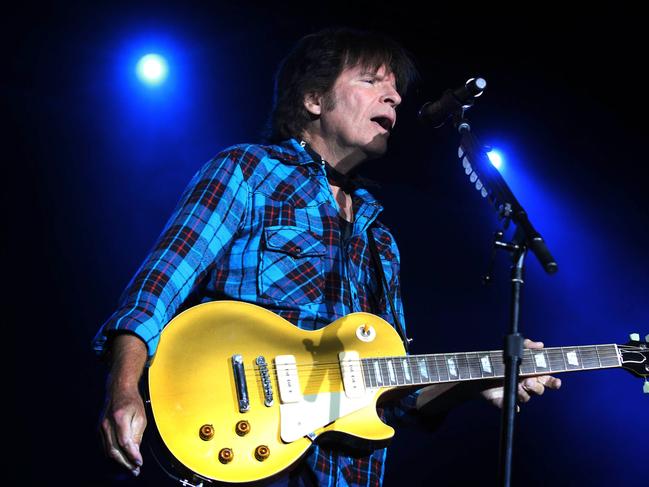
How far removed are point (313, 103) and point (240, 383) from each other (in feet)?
5.70

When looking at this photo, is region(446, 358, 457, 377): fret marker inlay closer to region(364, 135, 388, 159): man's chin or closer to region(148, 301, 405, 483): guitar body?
region(148, 301, 405, 483): guitar body

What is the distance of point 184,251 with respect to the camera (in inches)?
87.0

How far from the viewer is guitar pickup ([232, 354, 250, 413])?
2002mm

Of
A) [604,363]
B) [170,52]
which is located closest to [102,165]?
[170,52]

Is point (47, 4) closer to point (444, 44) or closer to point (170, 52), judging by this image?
point (170, 52)

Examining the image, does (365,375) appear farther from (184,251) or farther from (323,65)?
(323,65)

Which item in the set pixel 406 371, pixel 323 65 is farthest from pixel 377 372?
pixel 323 65

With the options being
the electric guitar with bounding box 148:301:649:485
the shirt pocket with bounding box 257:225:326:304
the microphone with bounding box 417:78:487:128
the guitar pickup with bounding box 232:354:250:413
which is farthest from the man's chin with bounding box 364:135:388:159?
the guitar pickup with bounding box 232:354:250:413

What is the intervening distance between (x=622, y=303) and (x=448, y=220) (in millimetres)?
1468

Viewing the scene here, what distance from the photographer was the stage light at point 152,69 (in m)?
4.33

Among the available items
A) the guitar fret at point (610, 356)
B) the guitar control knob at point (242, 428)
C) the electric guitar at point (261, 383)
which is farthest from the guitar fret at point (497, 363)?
the guitar control knob at point (242, 428)

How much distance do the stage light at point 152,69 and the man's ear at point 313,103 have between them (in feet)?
4.90

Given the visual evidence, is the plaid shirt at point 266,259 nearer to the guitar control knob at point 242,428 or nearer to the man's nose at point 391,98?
the guitar control knob at point 242,428

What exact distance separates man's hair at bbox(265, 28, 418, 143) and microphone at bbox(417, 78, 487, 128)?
95cm
